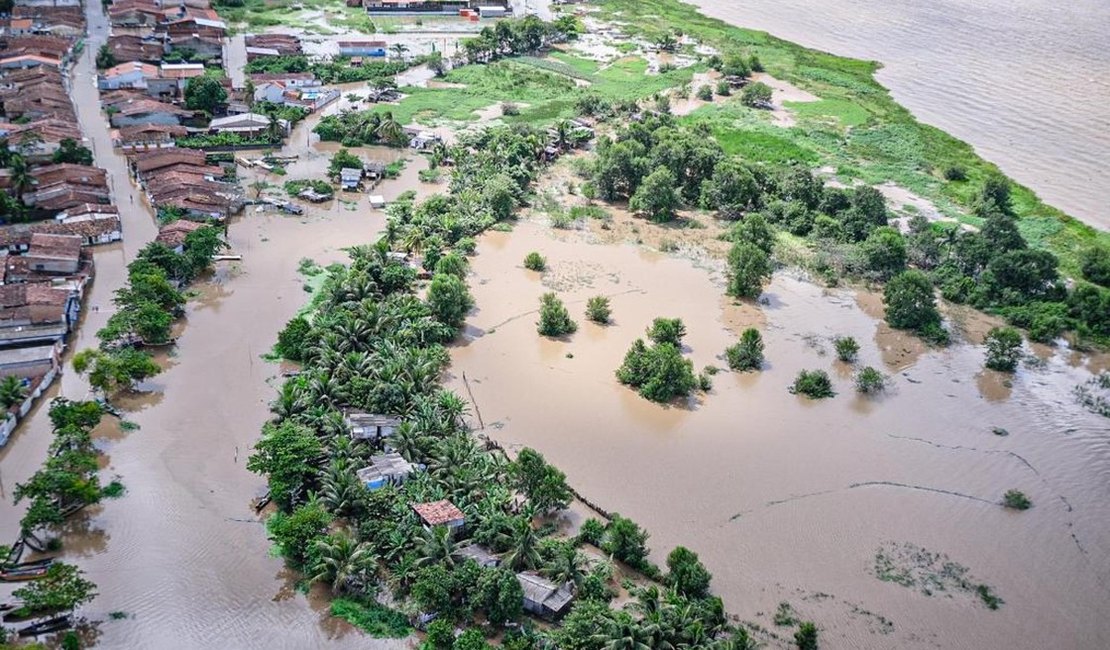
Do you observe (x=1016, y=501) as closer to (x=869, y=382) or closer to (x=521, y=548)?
(x=869, y=382)

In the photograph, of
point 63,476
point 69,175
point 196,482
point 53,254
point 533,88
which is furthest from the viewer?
point 533,88

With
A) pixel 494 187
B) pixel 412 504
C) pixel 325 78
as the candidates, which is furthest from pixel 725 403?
pixel 325 78

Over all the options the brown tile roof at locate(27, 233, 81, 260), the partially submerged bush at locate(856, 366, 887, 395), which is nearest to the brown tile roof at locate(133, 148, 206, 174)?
the brown tile roof at locate(27, 233, 81, 260)

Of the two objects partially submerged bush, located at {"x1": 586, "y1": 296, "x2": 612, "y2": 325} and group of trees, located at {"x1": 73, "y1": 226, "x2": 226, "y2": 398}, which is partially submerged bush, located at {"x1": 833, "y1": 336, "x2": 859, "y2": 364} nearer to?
partially submerged bush, located at {"x1": 586, "y1": 296, "x2": 612, "y2": 325}

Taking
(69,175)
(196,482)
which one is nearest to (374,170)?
(69,175)

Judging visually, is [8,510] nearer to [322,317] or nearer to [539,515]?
[322,317]
